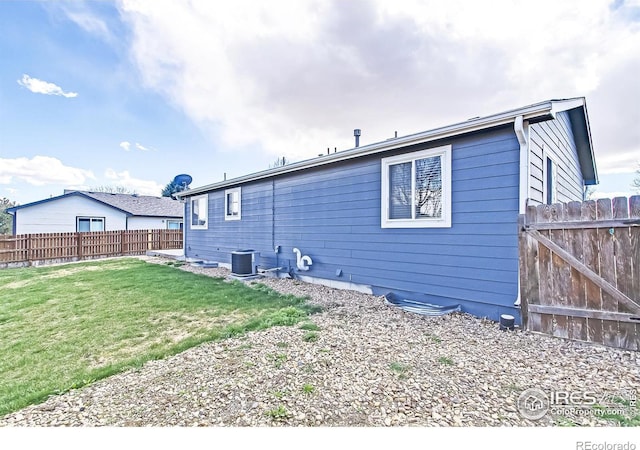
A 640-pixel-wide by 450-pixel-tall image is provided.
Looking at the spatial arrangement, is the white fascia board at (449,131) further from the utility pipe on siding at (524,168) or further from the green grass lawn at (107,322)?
the green grass lawn at (107,322)

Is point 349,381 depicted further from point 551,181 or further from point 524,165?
point 551,181

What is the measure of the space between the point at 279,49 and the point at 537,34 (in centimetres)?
555

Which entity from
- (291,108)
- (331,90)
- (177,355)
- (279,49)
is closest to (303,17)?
(279,49)

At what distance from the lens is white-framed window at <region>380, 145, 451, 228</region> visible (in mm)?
4461

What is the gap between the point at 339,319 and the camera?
397cm

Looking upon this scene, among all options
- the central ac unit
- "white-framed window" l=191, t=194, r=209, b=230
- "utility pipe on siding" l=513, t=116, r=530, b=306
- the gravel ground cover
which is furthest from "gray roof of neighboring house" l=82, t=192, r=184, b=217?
"utility pipe on siding" l=513, t=116, r=530, b=306

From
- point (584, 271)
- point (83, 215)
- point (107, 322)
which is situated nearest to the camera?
point (584, 271)

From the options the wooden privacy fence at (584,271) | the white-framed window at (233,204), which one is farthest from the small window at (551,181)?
the white-framed window at (233,204)

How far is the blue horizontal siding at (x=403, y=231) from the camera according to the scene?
3.91 meters

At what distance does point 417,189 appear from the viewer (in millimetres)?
4812

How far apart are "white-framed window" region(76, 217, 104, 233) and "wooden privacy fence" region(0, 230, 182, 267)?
422 cm

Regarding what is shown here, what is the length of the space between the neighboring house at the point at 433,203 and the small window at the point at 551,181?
0.7 inches

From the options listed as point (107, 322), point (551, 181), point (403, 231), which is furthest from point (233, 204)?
point (551, 181)

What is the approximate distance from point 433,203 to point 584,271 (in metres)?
2.03
